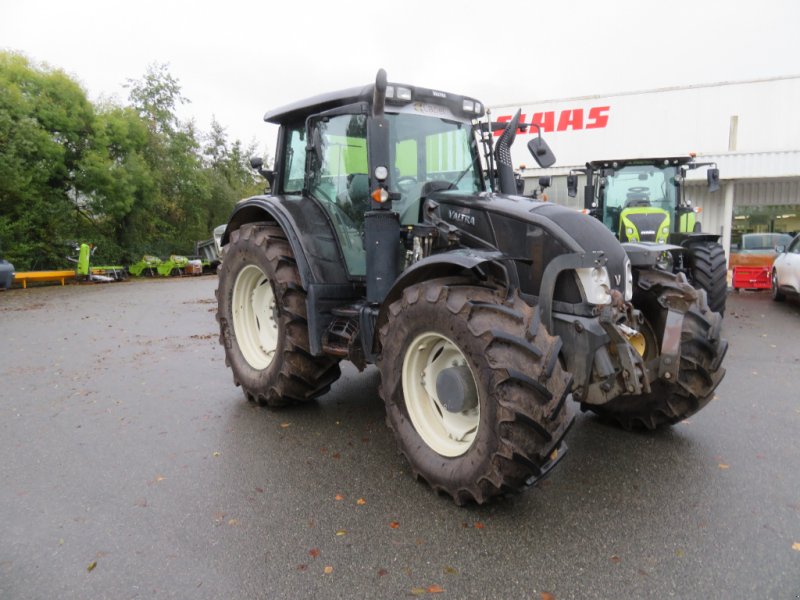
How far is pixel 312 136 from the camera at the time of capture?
4480 millimetres

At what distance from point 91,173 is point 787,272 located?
2127cm

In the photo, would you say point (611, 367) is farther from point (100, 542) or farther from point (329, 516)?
point (100, 542)

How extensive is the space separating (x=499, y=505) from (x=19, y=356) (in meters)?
6.79

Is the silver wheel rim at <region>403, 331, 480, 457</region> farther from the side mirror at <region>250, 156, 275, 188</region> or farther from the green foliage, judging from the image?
the green foliage

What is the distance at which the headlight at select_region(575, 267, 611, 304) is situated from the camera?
10.2 feet

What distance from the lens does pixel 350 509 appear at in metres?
3.18

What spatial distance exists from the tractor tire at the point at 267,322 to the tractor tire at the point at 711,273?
5714 millimetres

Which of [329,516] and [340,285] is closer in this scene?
[329,516]

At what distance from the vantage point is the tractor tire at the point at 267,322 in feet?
14.3

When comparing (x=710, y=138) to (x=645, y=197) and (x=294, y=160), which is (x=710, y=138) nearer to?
(x=645, y=197)

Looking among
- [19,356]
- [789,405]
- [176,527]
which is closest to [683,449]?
[789,405]

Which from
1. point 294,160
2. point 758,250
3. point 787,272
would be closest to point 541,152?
point 294,160

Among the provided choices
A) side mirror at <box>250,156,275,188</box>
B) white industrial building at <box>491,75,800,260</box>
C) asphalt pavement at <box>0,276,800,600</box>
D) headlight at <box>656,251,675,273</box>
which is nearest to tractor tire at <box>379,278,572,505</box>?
asphalt pavement at <box>0,276,800,600</box>

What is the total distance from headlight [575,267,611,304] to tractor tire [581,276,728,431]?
823 millimetres
